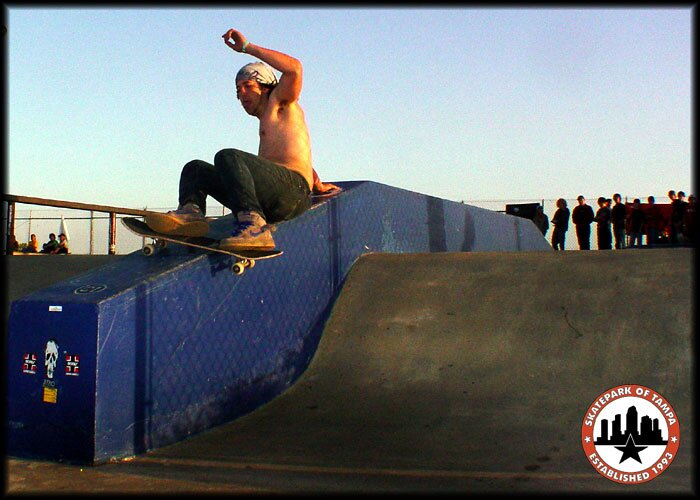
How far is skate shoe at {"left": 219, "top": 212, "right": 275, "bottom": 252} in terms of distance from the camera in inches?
170

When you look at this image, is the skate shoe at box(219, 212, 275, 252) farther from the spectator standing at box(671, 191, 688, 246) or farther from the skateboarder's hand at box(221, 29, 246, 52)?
the spectator standing at box(671, 191, 688, 246)

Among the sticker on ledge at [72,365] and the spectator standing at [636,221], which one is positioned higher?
the spectator standing at [636,221]

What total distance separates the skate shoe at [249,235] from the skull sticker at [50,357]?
3.52ft

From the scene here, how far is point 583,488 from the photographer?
307cm

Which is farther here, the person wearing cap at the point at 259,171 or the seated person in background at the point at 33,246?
the seated person in background at the point at 33,246

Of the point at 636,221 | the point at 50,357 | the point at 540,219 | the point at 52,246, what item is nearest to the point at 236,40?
the point at 50,357

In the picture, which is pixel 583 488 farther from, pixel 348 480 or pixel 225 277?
pixel 225 277

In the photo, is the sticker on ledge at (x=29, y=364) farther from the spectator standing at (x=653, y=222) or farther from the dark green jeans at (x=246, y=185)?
the spectator standing at (x=653, y=222)

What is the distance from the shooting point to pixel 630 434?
3613 mm

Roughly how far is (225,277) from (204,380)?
2.09 ft

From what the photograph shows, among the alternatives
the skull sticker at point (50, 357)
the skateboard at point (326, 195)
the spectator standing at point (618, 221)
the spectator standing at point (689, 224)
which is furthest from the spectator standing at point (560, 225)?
the skull sticker at point (50, 357)

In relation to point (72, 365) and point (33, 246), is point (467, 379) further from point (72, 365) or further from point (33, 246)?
point (33, 246)

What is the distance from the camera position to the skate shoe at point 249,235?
4.32m

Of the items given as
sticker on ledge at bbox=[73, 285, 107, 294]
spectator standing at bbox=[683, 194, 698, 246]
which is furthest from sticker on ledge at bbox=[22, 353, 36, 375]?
spectator standing at bbox=[683, 194, 698, 246]
